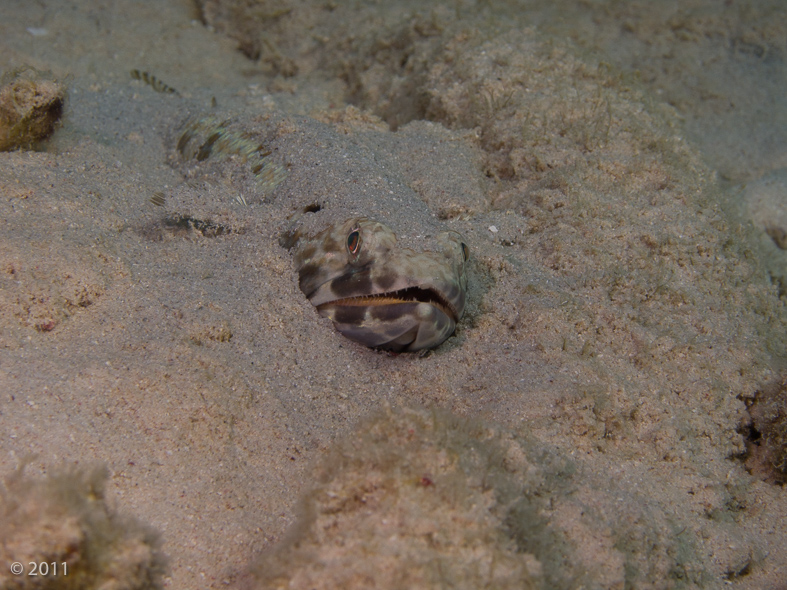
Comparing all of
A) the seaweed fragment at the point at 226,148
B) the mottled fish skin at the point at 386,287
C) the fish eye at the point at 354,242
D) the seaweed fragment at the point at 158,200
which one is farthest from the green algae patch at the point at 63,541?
the seaweed fragment at the point at 226,148

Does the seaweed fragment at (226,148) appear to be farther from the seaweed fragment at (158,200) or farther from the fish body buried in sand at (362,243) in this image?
the seaweed fragment at (158,200)

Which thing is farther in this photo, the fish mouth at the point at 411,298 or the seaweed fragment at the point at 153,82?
the seaweed fragment at the point at 153,82

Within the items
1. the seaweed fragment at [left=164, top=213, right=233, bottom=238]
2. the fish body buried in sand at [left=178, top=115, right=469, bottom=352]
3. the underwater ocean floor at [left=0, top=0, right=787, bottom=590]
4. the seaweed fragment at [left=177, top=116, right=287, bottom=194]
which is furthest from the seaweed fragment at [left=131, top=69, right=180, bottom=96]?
the seaweed fragment at [left=164, top=213, right=233, bottom=238]

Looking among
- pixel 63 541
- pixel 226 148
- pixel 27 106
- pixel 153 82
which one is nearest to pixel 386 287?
pixel 63 541

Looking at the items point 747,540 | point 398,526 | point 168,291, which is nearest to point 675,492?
point 747,540

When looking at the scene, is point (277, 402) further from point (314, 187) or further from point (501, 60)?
point (501, 60)

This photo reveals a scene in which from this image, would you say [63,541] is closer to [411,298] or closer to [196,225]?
[411,298]
